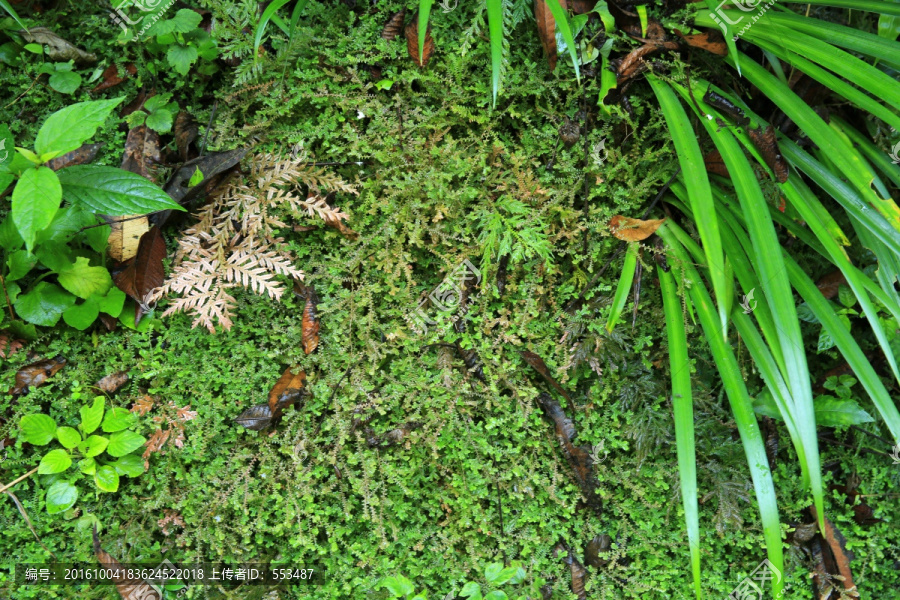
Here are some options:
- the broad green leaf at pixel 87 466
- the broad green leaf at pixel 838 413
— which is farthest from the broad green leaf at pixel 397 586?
the broad green leaf at pixel 838 413

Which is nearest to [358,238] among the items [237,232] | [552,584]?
[237,232]

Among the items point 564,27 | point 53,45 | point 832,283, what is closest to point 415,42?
point 564,27

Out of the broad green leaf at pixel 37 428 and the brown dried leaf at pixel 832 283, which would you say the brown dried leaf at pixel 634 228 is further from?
the broad green leaf at pixel 37 428

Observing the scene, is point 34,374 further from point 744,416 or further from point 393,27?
point 744,416

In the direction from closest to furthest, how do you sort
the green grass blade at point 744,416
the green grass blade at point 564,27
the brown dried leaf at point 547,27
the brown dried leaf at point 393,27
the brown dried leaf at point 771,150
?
the green grass blade at point 744,416 < the green grass blade at point 564,27 < the brown dried leaf at point 771,150 < the brown dried leaf at point 547,27 < the brown dried leaf at point 393,27

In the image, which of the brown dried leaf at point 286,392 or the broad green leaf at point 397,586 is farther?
the brown dried leaf at point 286,392
